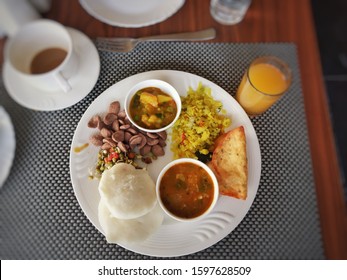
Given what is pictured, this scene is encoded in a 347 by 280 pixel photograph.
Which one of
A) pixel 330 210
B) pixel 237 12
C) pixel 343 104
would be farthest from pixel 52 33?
pixel 343 104

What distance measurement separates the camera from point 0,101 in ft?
2.21

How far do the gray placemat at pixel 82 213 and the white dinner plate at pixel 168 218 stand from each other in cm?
4

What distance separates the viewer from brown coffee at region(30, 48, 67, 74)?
2.03 ft

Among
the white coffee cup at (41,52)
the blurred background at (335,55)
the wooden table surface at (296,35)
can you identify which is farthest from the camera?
the blurred background at (335,55)

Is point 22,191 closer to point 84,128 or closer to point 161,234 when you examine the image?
point 84,128

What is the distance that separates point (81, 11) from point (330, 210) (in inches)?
30.8

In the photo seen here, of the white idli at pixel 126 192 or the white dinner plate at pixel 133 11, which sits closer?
the white idli at pixel 126 192

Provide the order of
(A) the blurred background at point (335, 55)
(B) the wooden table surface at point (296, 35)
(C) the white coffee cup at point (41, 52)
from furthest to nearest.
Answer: (A) the blurred background at point (335, 55) → (B) the wooden table surface at point (296, 35) → (C) the white coffee cup at point (41, 52)

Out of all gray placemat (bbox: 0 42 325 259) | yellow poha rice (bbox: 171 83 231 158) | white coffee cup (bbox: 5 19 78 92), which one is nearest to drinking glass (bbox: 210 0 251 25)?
gray placemat (bbox: 0 42 325 259)

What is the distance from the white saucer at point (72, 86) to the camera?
0.66 metres

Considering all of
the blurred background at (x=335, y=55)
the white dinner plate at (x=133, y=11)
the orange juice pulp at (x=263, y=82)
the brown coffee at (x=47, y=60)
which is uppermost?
the white dinner plate at (x=133, y=11)

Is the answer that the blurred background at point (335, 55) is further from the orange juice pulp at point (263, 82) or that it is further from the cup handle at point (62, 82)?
the cup handle at point (62, 82)

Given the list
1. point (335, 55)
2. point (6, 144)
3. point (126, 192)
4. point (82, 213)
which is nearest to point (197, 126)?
point (126, 192)

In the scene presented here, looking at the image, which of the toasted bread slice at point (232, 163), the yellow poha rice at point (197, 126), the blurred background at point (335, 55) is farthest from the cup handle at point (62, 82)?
the blurred background at point (335, 55)
